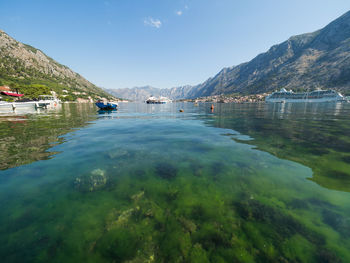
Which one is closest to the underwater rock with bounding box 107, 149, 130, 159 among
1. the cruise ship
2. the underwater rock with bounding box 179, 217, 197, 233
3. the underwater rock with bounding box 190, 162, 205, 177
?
the underwater rock with bounding box 190, 162, 205, 177

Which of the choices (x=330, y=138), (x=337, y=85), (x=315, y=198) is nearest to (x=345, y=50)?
(x=337, y=85)

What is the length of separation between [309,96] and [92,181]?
19346cm

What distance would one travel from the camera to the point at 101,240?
3.89 metres

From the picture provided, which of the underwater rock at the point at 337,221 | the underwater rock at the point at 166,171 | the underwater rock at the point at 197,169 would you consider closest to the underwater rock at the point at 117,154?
the underwater rock at the point at 166,171

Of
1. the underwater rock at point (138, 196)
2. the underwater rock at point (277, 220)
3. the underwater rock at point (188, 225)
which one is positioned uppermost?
the underwater rock at point (138, 196)

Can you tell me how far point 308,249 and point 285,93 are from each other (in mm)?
185621

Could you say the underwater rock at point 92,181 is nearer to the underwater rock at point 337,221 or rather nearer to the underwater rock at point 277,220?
the underwater rock at point 277,220

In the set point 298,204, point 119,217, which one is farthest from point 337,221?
point 119,217

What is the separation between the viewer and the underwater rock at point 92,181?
6.19 metres

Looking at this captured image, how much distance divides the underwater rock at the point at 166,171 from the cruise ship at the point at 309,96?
177 metres

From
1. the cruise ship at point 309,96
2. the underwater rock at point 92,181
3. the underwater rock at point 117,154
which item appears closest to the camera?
the underwater rock at point 92,181

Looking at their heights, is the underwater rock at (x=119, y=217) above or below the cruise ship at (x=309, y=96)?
below

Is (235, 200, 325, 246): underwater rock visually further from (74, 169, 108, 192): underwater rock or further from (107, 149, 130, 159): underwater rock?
(107, 149, 130, 159): underwater rock

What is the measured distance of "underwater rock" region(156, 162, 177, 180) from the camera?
23.7 ft
